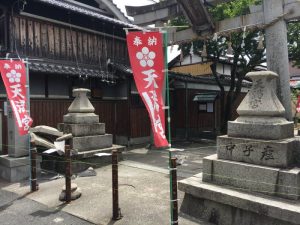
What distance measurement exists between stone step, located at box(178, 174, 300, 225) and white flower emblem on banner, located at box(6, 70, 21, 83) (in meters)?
5.41

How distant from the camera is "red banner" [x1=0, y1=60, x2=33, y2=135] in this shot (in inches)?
308

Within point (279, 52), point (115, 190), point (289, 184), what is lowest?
point (115, 190)

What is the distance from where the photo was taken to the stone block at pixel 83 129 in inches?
391

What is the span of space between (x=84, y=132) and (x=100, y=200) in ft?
12.6

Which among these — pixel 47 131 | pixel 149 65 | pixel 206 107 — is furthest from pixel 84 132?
pixel 206 107

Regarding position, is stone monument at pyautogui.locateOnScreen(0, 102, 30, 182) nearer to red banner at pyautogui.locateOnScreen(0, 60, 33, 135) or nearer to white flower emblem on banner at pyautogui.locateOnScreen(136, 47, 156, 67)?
red banner at pyautogui.locateOnScreen(0, 60, 33, 135)

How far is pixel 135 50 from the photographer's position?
4.83m

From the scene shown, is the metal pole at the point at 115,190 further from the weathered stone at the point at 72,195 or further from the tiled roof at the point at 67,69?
the tiled roof at the point at 67,69

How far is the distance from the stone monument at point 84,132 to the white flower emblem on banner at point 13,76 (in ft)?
8.46

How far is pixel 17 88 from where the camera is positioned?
8.00 meters

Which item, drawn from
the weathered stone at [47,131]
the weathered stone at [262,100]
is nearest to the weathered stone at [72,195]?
the weathered stone at [47,131]

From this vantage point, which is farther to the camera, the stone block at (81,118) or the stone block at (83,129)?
Answer: the stone block at (81,118)

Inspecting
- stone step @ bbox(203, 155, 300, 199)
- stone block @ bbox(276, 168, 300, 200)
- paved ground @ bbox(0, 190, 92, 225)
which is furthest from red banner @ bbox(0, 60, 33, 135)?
stone block @ bbox(276, 168, 300, 200)

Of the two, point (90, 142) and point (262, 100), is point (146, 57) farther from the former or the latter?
point (90, 142)
